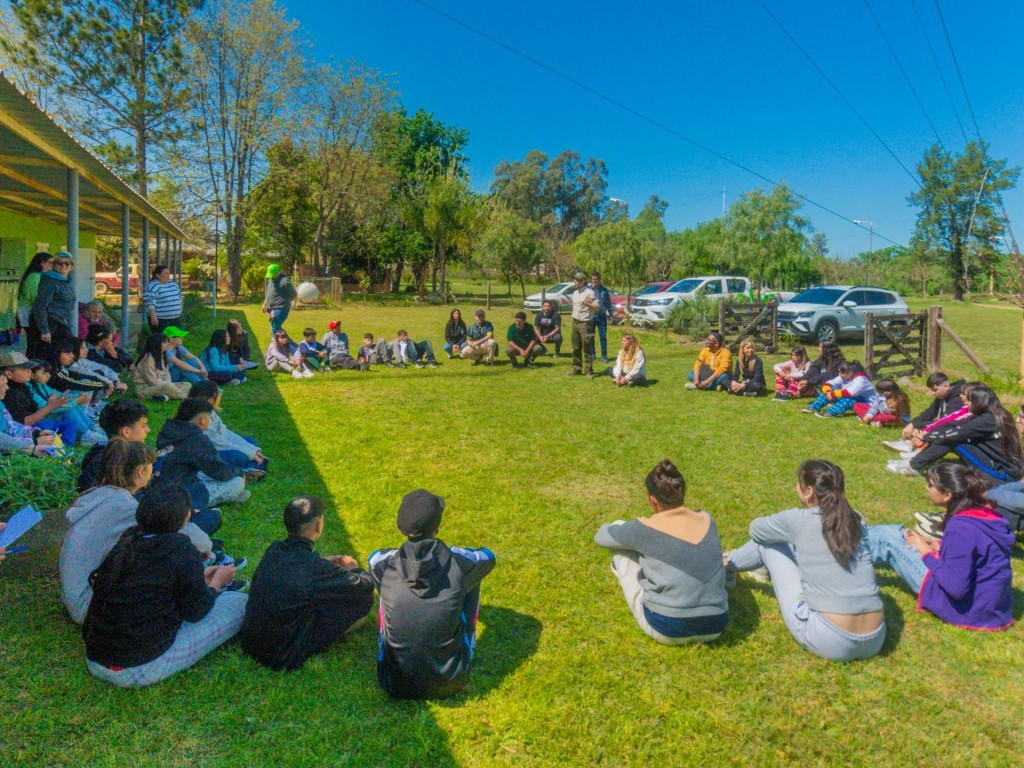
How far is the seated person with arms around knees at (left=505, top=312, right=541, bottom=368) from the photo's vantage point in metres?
13.1

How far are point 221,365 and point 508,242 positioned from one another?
26.3 metres

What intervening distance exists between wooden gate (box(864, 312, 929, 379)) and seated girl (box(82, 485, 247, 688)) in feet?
38.1

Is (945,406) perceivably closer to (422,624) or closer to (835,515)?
(835,515)

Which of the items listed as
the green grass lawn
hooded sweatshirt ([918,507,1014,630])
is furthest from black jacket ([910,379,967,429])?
hooded sweatshirt ([918,507,1014,630])

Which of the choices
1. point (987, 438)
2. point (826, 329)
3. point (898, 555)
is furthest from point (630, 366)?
point (826, 329)

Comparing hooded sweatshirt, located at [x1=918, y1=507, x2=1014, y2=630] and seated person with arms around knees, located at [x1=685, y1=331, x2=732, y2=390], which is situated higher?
seated person with arms around knees, located at [x1=685, y1=331, x2=732, y2=390]

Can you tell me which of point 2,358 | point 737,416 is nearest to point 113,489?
point 2,358

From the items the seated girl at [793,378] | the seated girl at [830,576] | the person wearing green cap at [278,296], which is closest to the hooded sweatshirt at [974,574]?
the seated girl at [830,576]

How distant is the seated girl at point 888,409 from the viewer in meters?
8.50

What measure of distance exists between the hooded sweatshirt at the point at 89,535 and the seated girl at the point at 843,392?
856cm

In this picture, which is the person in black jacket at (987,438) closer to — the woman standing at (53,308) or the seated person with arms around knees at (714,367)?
the seated person with arms around knees at (714,367)

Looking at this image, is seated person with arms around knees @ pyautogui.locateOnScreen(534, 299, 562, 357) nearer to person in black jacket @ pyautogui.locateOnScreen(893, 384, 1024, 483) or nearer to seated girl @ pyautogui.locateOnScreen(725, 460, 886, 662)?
person in black jacket @ pyautogui.locateOnScreen(893, 384, 1024, 483)

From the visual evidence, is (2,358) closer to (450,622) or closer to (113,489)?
(113,489)

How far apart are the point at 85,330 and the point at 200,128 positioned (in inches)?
869
